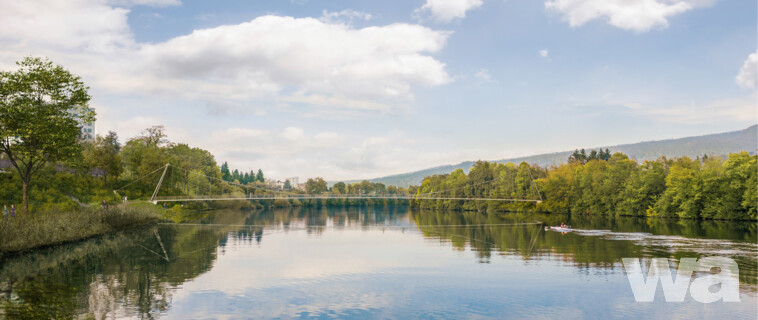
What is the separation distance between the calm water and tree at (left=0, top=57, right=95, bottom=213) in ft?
28.0

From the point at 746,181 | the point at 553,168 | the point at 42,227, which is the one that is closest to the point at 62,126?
the point at 42,227

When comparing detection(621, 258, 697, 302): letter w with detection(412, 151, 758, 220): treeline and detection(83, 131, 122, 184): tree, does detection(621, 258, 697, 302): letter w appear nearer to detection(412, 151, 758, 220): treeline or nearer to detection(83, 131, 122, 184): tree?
detection(412, 151, 758, 220): treeline

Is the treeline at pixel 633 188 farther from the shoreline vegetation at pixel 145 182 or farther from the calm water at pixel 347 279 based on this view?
the calm water at pixel 347 279

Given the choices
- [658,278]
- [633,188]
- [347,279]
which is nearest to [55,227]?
[347,279]

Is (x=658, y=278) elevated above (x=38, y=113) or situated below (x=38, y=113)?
below

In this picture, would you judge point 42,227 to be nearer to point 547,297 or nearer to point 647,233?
point 547,297

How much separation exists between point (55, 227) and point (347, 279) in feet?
83.1

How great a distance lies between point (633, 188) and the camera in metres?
89.5

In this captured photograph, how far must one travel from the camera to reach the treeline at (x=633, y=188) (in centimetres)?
7138

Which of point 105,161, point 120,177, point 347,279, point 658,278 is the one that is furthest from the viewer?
point 120,177

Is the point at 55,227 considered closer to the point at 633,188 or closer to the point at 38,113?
the point at 38,113

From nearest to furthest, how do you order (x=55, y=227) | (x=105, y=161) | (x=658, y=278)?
(x=658, y=278), (x=55, y=227), (x=105, y=161)

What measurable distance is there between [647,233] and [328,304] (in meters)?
45.2

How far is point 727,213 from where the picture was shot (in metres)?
71.6
